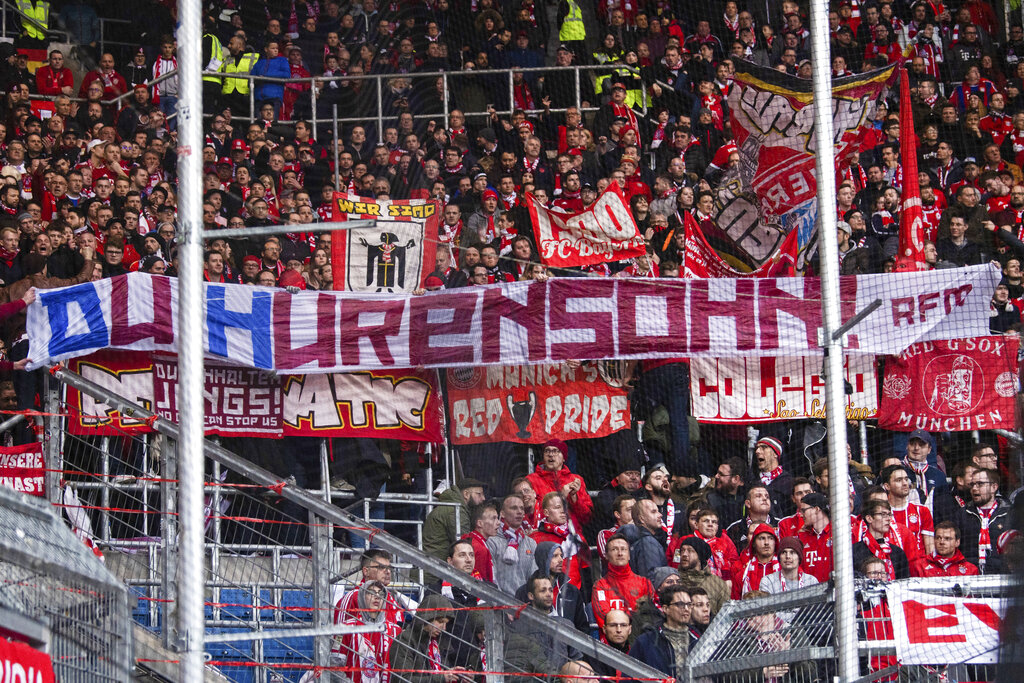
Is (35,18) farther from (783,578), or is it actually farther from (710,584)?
(783,578)

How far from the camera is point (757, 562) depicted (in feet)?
25.9

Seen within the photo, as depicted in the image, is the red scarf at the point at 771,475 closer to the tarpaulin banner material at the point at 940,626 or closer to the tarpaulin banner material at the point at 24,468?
Answer: the tarpaulin banner material at the point at 940,626

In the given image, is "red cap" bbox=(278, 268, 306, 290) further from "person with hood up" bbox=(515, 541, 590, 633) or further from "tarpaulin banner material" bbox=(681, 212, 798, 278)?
"person with hood up" bbox=(515, 541, 590, 633)

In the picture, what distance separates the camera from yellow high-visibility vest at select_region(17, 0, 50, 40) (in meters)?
15.5

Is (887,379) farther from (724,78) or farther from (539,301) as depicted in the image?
(724,78)

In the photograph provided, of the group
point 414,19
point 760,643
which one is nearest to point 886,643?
point 760,643

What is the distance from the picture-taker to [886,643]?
6691mm

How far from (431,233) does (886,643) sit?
453 centimetres

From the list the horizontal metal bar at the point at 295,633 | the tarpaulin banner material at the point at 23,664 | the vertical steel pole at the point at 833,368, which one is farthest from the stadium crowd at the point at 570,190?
the tarpaulin banner material at the point at 23,664

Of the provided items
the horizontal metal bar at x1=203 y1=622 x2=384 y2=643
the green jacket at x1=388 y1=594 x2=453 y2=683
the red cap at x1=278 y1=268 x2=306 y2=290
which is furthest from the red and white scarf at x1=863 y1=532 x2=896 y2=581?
the red cap at x1=278 y1=268 x2=306 y2=290

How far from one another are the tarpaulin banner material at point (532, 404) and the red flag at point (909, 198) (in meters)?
2.16

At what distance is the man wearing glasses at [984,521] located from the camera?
26.5 feet

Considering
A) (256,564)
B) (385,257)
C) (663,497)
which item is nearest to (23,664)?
(256,564)

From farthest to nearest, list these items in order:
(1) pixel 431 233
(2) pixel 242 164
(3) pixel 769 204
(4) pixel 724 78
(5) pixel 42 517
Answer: (4) pixel 724 78 < (2) pixel 242 164 < (3) pixel 769 204 < (1) pixel 431 233 < (5) pixel 42 517
